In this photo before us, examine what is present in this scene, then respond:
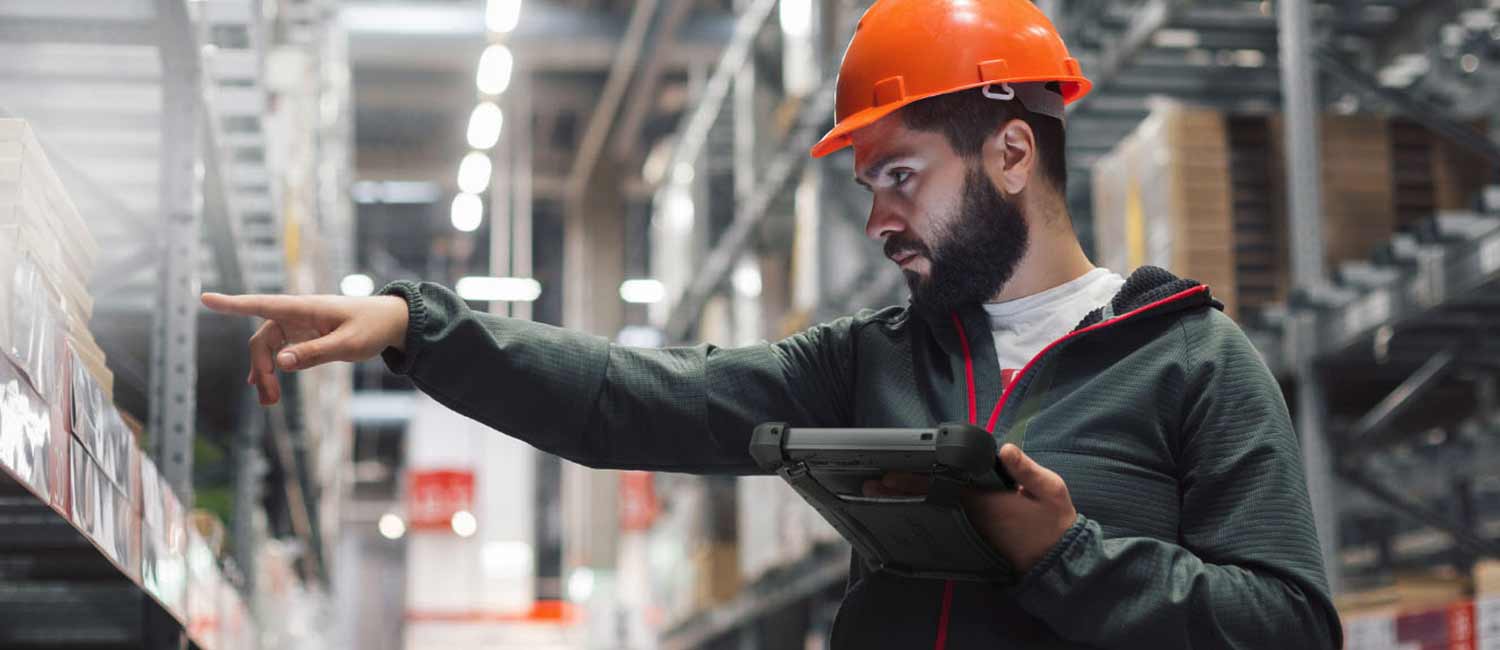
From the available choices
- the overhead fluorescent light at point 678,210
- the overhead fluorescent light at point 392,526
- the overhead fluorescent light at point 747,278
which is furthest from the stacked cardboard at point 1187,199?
the overhead fluorescent light at point 392,526

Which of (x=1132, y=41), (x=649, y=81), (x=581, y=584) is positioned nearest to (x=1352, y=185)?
(x=1132, y=41)

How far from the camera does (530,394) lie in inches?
90.2

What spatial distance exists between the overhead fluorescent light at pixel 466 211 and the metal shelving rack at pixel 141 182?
587 inches

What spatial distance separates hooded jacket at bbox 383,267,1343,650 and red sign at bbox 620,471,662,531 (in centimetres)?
1416

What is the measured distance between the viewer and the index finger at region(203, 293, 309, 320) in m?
2.10

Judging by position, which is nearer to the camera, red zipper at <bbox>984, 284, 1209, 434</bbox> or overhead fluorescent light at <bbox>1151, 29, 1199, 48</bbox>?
red zipper at <bbox>984, 284, 1209, 434</bbox>

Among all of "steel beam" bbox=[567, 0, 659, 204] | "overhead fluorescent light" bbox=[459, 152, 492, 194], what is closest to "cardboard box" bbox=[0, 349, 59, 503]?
"steel beam" bbox=[567, 0, 659, 204]

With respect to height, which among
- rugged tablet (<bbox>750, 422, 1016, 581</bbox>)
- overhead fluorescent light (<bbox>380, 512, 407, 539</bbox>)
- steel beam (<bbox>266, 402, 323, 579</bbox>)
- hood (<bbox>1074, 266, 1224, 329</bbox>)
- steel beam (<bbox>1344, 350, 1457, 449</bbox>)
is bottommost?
overhead fluorescent light (<bbox>380, 512, 407, 539</bbox>)

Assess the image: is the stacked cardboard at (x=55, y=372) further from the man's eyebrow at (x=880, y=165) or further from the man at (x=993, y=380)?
the man's eyebrow at (x=880, y=165)

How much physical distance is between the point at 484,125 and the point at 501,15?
312 centimetres

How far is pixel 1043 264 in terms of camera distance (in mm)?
2312

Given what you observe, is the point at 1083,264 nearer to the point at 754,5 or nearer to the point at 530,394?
the point at 530,394

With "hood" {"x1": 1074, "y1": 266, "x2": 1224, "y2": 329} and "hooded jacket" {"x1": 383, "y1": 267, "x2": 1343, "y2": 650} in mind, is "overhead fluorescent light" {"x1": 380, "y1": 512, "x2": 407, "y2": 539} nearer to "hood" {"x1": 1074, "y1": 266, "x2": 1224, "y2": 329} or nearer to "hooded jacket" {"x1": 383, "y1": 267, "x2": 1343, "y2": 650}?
"hooded jacket" {"x1": 383, "y1": 267, "x2": 1343, "y2": 650}

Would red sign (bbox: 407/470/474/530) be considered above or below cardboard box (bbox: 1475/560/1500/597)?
below
